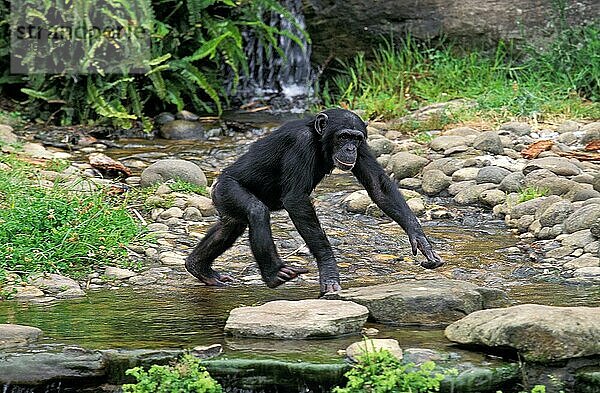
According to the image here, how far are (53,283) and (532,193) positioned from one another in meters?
4.10

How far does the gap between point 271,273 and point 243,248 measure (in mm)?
1684

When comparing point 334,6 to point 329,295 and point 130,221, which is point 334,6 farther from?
point 329,295

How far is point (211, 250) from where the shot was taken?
6.00 m

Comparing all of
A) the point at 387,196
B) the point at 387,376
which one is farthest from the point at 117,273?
the point at 387,376

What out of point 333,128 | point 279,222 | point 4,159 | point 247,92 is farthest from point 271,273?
point 247,92

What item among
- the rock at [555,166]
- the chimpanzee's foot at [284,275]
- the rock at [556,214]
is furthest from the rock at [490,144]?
the chimpanzee's foot at [284,275]

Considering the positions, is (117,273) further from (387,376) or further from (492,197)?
(492,197)

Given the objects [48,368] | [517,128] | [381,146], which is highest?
[48,368]

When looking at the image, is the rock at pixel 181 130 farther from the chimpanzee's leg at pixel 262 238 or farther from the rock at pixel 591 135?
the chimpanzee's leg at pixel 262 238

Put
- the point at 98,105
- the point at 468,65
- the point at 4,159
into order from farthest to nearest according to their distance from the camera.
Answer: the point at 468,65 < the point at 98,105 < the point at 4,159

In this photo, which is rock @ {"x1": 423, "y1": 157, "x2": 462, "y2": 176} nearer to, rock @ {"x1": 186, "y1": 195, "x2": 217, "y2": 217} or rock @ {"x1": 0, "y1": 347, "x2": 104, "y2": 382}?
rock @ {"x1": 186, "y1": 195, "x2": 217, "y2": 217}

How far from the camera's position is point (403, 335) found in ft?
15.1

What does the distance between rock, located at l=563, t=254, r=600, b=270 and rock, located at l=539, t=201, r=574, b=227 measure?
0.88 meters

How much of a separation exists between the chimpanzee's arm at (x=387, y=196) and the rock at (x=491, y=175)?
9.83ft
